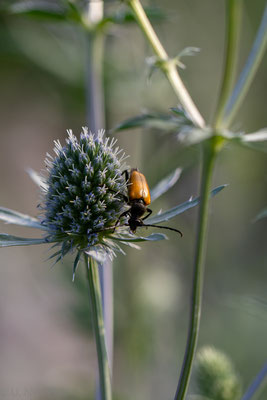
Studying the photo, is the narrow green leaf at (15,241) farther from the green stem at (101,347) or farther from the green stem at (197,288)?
the green stem at (197,288)

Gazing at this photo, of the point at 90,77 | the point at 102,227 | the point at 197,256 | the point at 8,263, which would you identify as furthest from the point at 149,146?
the point at 8,263

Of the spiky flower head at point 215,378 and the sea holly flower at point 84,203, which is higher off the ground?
the sea holly flower at point 84,203

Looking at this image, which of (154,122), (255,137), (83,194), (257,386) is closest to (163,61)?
(154,122)

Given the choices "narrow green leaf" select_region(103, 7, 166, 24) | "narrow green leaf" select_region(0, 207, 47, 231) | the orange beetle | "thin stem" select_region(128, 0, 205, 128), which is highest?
"narrow green leaf" select_region(103, 7, 166, 24)

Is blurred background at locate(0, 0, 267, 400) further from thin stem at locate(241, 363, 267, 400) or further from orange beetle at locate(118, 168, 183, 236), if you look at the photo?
orange beetle at locate(118, 168, 183, 236)

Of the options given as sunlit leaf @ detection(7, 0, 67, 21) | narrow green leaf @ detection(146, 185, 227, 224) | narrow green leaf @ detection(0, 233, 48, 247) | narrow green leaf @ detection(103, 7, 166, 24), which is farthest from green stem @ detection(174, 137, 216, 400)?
sunlit leaf @ detection(7, 0, 67, 21)

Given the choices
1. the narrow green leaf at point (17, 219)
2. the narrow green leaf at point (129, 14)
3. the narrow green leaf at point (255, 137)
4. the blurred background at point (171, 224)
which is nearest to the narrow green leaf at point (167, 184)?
the narrow green leaf at point (255, 137)
